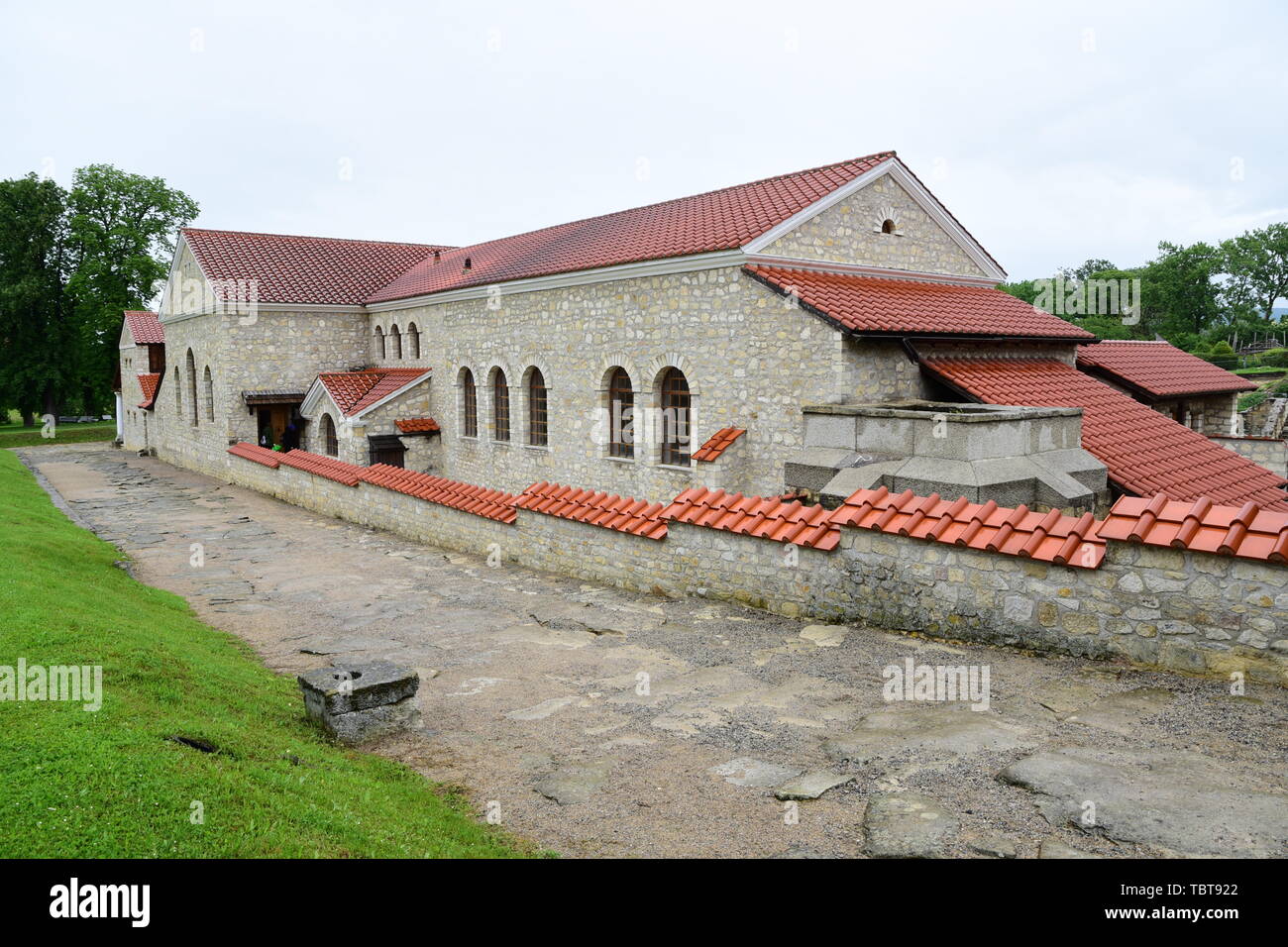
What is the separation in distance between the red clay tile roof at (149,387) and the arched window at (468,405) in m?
18.3

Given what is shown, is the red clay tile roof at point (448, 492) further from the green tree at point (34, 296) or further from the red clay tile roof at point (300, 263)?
the green tree at point (34, 296)

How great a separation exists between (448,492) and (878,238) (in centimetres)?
930

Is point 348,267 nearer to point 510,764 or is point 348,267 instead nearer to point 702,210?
point 702,210

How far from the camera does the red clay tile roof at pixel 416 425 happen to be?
23.1 m

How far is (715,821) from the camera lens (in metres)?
4.60

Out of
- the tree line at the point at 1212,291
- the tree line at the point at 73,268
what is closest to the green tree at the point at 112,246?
the tree line at the point at 73,268

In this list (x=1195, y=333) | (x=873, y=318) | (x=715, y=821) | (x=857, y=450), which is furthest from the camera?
(x=1195, y=333)

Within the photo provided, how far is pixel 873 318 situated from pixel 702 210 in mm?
6292

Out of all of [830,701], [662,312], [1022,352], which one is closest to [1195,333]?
[1022,352]

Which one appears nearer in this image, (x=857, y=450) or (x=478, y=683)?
(x=478, y=683)

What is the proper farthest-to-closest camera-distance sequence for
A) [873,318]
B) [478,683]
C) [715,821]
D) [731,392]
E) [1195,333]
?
[1195,333], [731,392], [873,318], [478,683], [715,821]

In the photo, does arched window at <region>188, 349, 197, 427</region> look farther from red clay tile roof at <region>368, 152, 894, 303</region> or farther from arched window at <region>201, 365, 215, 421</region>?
red clay tile roof at <region>368, 152, 894, 303</region>

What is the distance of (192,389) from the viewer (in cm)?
2970

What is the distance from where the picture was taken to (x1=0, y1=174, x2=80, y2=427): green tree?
42625 mm
